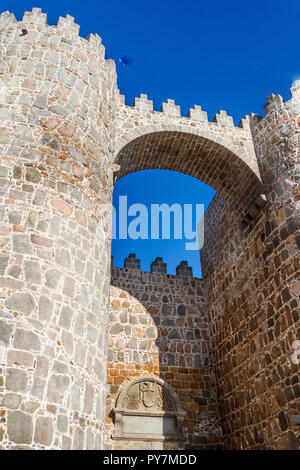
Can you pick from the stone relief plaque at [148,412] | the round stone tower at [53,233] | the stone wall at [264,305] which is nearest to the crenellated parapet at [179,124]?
the stone wall at [264,305]

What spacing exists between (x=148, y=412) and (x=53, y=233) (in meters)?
5.09

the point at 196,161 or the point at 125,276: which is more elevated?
the point at 196,161

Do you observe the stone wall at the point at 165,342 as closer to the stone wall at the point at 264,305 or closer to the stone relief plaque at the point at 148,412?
the stone relief plaque at the point at 148,412

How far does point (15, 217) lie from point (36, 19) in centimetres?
423

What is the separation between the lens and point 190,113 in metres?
9.61

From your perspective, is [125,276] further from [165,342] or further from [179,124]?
[179,124]

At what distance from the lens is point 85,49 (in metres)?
7.45

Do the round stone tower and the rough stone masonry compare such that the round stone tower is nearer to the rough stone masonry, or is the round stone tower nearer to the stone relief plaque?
the rough stone masonry

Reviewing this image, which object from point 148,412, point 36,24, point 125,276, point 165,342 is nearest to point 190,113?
point 36,24

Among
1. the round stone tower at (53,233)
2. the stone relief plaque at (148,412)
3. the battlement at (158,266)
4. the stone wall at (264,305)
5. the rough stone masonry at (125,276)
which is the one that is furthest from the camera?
the battlement at (158,266)

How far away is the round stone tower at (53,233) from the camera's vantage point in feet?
14.1

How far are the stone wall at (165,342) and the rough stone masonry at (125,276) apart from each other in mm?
30

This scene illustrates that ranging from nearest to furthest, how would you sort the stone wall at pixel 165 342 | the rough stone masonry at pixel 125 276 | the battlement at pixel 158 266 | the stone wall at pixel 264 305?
the rough stone masonry at pixel 125 276, the stone wall at pixel 264 305, the stone wall at pixel 165 342, the battlement at pixel 158 266
